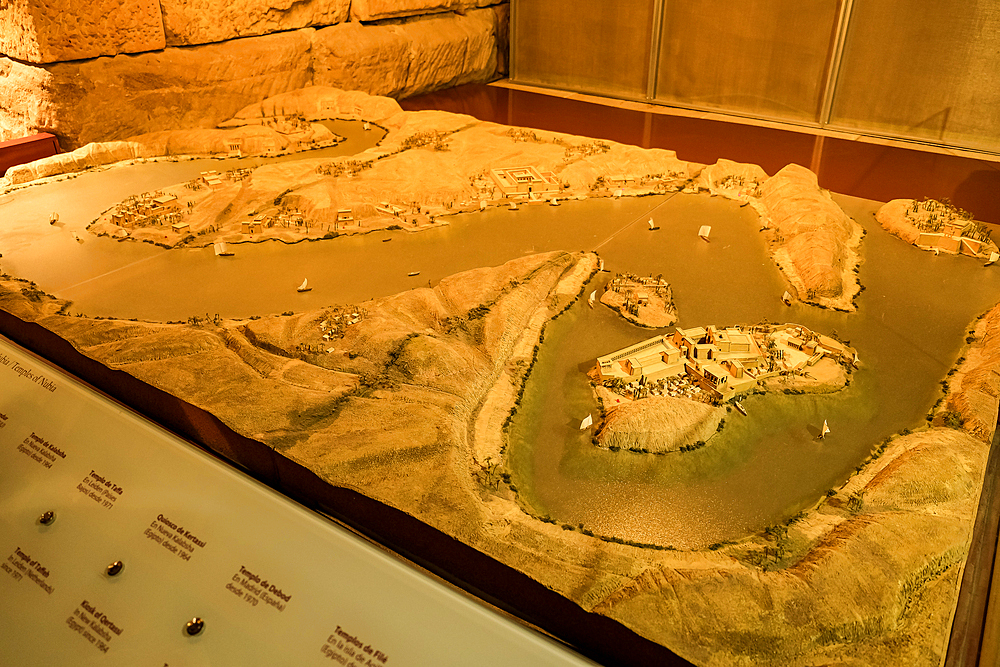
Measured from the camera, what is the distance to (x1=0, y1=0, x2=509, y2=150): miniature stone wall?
601 cm

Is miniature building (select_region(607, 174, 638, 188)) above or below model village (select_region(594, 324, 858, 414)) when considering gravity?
above

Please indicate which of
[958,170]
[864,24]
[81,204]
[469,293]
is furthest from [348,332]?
[864,24]

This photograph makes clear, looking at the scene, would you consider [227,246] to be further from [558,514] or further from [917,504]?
[917,504]


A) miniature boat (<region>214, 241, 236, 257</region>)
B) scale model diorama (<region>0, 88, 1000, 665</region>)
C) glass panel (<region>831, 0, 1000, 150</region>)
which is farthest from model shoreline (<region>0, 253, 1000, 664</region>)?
glass panel (<region>831, 0, 1000, 150</region>)

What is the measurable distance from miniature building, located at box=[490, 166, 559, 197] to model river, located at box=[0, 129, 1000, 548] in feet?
1.14

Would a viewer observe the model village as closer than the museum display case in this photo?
No

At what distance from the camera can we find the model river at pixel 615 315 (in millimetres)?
2639

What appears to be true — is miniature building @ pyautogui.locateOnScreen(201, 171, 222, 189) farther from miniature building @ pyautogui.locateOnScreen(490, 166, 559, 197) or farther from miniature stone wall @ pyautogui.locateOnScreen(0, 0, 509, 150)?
miniature building @ pyautogui.locateOnScreen(490, 166, 559, 197)

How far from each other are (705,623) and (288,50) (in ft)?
24.4

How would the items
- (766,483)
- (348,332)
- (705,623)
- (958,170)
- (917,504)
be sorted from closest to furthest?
1. (705,623)
2. (917,504)
3. (766,483)
4. (348,332)
5. (958,170)

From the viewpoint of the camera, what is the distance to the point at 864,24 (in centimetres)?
761

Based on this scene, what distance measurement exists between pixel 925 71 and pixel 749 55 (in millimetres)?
1829

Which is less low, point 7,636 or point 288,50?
point 288,50

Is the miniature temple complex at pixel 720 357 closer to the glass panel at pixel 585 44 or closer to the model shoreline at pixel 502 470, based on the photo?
the model shoreline at pixel 502 470
